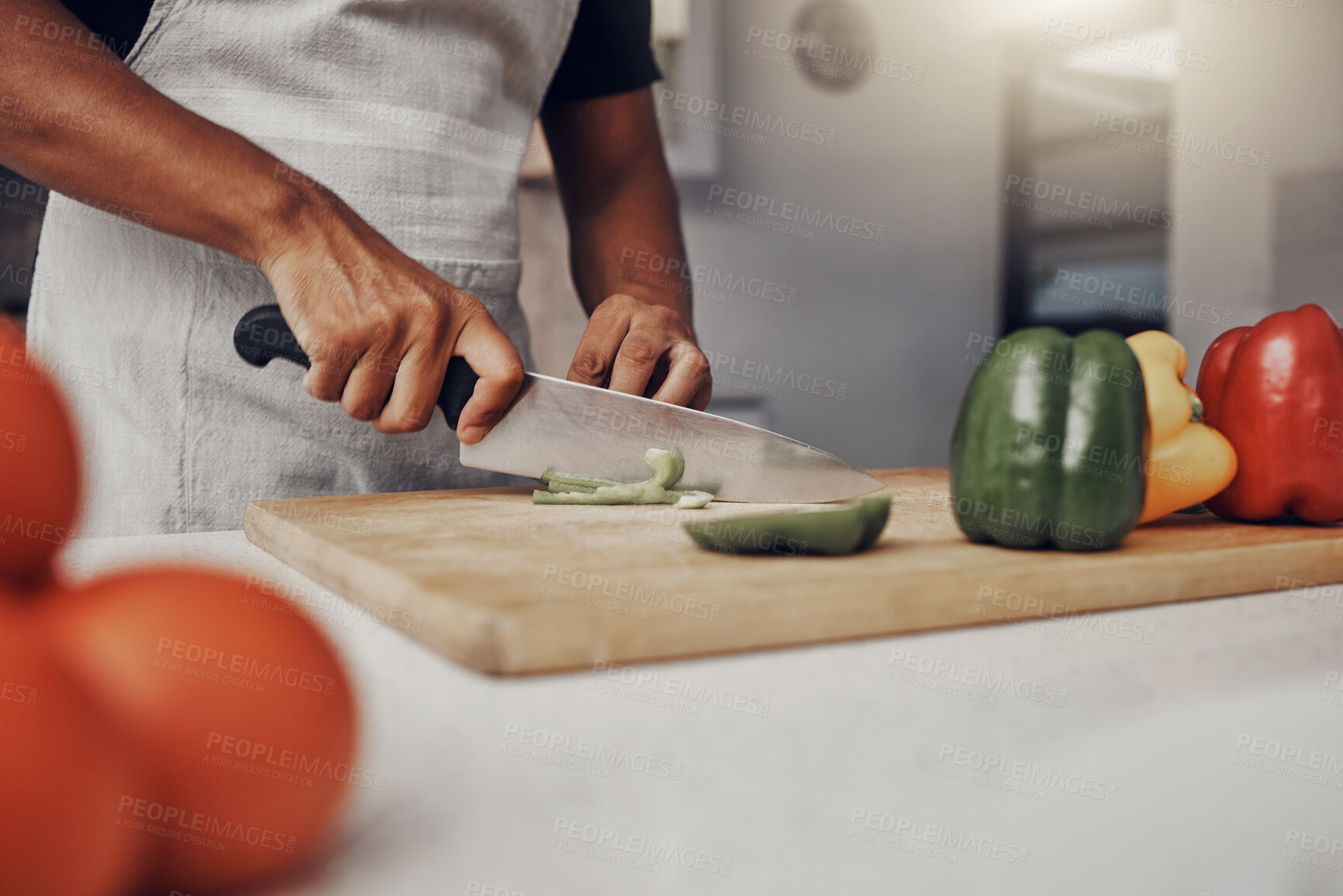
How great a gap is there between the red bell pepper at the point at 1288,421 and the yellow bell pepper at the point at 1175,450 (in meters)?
0.03

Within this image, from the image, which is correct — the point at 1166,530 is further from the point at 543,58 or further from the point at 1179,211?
the point at 1179,211

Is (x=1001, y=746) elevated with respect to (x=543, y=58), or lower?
lower

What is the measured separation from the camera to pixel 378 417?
1.03 metres

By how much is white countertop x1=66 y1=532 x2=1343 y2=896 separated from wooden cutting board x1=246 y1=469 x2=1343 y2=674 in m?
0.02

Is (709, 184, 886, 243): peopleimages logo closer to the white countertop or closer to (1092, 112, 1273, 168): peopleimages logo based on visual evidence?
(1092, 112, 1273, 168): peopleimages logo

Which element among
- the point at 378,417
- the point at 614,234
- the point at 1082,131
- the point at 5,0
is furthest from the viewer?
the point at 1082,131

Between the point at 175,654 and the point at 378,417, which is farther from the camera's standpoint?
the point at 378,417

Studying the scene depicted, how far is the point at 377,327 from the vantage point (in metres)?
0.96

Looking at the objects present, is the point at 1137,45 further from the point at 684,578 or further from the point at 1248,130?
the point at 684,578

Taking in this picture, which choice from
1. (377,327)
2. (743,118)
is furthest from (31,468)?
(743,118)

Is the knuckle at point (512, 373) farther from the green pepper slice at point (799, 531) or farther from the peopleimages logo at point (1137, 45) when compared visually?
the peopleimages logo at point (1137, 45)

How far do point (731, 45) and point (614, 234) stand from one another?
2.40 meters

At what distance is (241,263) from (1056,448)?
0.94 metres

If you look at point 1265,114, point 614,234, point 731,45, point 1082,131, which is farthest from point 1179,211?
point 614,234
